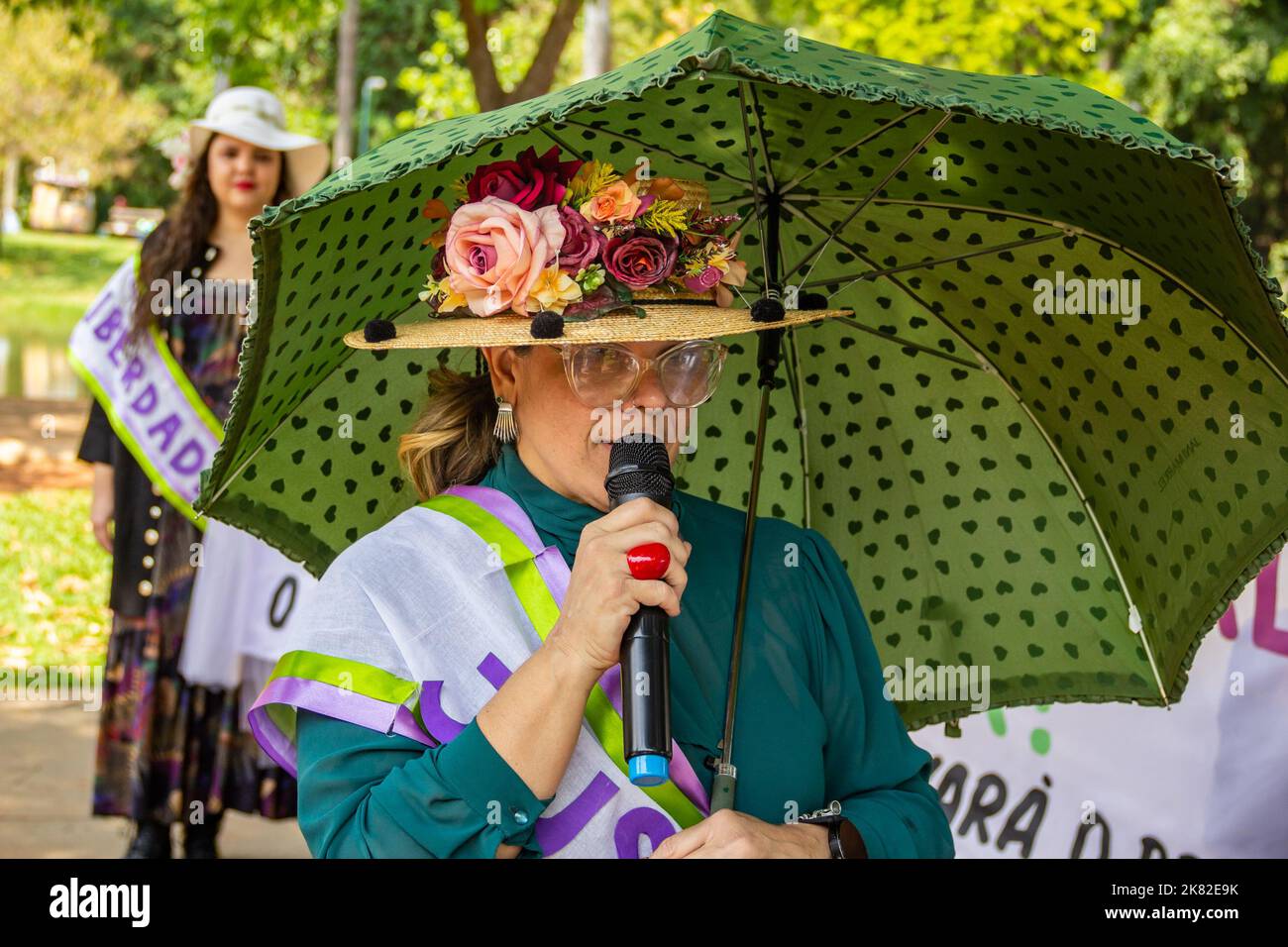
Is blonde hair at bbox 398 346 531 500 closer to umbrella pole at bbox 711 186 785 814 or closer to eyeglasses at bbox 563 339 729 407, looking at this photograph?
eyeglasses at bbox 563 339 729 407

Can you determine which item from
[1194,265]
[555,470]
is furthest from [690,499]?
[1194,265]

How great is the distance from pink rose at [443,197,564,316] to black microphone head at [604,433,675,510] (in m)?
0.28

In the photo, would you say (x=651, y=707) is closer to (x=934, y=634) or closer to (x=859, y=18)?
(x=934, y=634)

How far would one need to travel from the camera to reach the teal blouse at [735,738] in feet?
7.24

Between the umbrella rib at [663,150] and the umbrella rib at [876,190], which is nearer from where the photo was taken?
the umbrella rib at [876,190]

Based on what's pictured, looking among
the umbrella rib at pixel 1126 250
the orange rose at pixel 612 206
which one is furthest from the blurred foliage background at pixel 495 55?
the orange rose at pixel 612 206

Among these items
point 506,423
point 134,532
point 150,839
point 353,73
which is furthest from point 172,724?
point 353,73

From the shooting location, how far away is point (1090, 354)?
2.92 metres

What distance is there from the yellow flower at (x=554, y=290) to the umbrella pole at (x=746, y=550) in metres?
0.40

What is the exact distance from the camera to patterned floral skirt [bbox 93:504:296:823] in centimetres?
588

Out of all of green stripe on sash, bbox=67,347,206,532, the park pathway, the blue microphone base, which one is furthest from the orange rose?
the park pathway

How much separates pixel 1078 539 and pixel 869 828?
0.88m

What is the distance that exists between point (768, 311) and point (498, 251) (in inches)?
16.3

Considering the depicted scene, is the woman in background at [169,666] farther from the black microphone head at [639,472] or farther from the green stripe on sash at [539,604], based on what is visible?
the black microphone head at [639,472]
